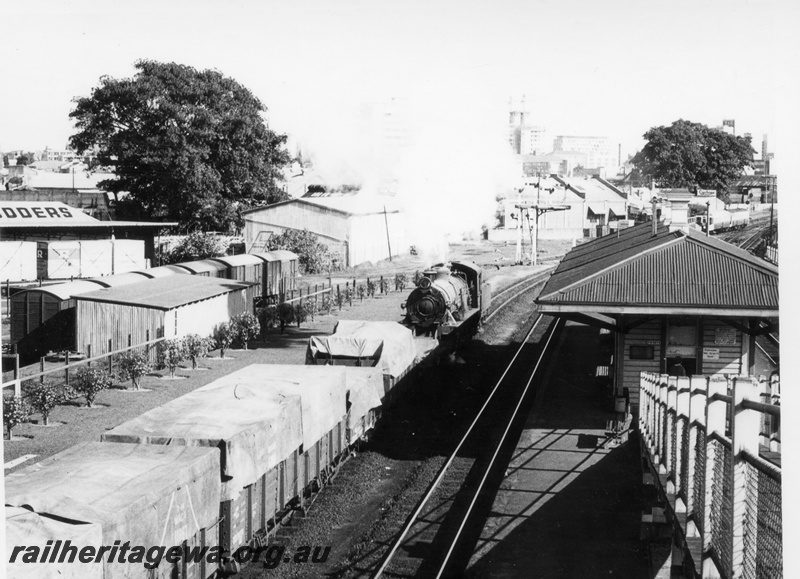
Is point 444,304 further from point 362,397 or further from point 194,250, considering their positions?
point 194,250

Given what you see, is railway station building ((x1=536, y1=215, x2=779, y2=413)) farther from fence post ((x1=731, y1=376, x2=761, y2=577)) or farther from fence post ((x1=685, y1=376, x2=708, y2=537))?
fence post ((x1=731, y1=376, x2=761, y2=577))

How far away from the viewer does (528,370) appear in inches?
1145

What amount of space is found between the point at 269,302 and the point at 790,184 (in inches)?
1456

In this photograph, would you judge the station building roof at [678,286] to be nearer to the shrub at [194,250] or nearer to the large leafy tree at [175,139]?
the large leafy tree at [175,139]

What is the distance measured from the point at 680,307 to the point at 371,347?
754 cm

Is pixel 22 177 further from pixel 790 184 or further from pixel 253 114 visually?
pixel 790 184

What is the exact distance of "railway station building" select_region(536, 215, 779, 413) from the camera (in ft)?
63.1

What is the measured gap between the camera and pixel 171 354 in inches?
1069

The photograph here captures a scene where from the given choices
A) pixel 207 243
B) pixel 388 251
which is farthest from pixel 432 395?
pixel 388 251

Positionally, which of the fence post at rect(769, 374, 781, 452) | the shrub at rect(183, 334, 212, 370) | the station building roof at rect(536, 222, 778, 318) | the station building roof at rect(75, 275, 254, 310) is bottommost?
the shrub at rect(183, 334, 212, 370)

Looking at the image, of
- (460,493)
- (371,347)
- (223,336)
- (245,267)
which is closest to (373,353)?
(371,347)

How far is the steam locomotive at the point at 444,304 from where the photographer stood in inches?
1130

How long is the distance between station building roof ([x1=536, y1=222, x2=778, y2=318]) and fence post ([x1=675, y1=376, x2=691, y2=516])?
9047 millimetres

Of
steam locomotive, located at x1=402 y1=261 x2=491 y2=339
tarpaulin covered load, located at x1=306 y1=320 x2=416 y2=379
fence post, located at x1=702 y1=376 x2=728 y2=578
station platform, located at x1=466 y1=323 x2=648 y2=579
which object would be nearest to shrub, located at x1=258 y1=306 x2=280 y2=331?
steam locomotive, located at x1=402 y1=261 x2=491 y2=339
